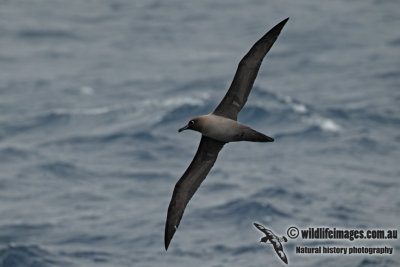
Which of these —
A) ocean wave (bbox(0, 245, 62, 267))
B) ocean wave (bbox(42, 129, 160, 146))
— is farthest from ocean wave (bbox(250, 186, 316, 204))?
ocean wave (bbox(0, 245, 62, 267))

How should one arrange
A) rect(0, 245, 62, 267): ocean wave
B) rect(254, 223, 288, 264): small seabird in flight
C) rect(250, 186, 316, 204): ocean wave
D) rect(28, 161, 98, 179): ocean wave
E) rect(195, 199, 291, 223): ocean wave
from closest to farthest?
rect(0, 245, 62, 267): ocean wave < rect(254, 223, 288, 264): small seabird in flight < rect(195, 199, 291, 223): ocean wave < rect(250, 186, 316, 204): ocean wave < rect(28, 161, 98, 179): ocean wave

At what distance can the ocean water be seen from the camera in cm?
3325

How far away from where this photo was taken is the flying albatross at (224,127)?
18062 mm

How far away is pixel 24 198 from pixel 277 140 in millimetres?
12227

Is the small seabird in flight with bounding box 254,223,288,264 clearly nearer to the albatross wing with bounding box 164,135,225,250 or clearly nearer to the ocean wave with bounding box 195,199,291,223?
the ocean wave with bounding box 195,199,291,223

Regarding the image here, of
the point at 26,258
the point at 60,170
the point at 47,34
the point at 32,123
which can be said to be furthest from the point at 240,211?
the point at 47,34

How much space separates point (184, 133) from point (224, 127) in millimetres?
23209

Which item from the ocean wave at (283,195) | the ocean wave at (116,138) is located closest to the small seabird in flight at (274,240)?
the ocean wave at (283,195)

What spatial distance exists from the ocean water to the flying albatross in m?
12.0

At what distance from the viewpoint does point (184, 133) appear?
136 ft

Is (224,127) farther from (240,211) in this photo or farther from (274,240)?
(240,211)

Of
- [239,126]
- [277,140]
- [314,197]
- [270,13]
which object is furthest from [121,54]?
[239,126]

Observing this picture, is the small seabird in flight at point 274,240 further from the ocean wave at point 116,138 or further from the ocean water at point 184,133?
the ocean wave at point 116,138

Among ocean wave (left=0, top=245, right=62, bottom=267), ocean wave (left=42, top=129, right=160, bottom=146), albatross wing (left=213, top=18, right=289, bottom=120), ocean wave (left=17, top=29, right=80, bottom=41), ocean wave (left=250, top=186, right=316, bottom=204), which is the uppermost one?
albatross wing (left=213, top=18, right=289, bottom=120)
